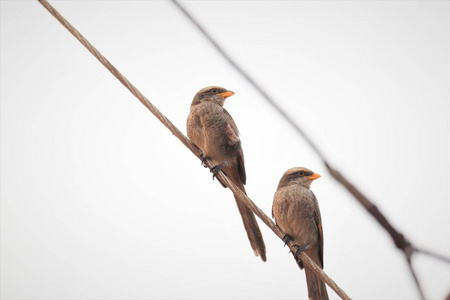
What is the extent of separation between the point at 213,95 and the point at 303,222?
5.42 feet

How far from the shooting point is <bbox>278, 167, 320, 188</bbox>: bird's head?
4.71 meters

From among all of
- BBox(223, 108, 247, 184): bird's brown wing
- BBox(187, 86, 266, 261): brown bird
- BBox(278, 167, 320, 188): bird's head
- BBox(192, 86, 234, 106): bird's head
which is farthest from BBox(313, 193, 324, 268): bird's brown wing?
BBox(192, 86, 234, 106): bird's head

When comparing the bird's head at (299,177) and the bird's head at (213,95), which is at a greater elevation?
the bird's head at (213,95)

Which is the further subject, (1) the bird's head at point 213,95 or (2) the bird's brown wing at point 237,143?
(1) the bird's head at point 213,95

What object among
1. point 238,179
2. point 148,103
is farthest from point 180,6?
point 238,179

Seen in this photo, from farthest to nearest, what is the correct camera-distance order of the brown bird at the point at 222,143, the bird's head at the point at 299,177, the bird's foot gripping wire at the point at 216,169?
1. the bird's head at the point at 299,177
2. the brown bird at the point at 222,143
3. the bird's foot gripping wire at the point at 216,169

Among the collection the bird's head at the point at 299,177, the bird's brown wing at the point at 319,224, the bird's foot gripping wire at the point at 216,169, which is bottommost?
the bird's brown wing at the point at 319,224

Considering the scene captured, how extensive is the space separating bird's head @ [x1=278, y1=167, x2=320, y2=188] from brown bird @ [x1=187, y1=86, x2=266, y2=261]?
1.49 ft

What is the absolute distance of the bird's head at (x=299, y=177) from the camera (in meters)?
4.71

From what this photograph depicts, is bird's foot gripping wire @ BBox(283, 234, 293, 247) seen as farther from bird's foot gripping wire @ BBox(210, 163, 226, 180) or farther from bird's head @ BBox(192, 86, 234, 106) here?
bird's head @ BBox(192, 86, 234, 106)

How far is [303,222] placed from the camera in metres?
4.43

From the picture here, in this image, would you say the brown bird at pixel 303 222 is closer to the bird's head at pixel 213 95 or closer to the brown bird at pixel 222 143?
the brown bird at pixel 222 143

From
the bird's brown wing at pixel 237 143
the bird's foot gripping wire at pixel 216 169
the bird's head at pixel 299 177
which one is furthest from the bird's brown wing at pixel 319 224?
the bird's foot gripping wire at pixel 216 169

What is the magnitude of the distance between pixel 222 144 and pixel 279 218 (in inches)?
36.9
